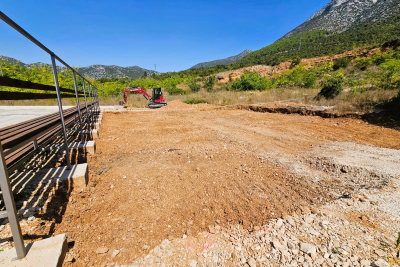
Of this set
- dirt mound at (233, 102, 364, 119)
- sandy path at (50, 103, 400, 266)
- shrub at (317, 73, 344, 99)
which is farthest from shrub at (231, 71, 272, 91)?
sandy path at (50, 103, 400, 266)

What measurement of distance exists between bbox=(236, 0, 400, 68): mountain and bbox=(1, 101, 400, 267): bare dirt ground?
3995 centimetres

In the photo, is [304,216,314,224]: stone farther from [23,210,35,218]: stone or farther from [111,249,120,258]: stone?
[23,210,35,218]: stone

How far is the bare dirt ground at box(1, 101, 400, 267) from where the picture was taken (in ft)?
5.26

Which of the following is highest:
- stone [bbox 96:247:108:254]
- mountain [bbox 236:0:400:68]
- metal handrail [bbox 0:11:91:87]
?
mountain [bbox 236:0:400:68]

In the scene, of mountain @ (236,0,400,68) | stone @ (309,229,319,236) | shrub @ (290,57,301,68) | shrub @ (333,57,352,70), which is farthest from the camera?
shrub @ (290,57,301,68)

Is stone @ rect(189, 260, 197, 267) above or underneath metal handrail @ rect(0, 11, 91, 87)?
underneath

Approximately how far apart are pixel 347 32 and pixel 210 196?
64.1 m

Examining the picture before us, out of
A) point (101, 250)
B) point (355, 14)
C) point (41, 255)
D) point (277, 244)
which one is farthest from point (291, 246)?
point (355, 14)

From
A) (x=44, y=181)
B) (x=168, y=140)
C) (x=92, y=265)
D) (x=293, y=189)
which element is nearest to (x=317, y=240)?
(x=293, y=189)

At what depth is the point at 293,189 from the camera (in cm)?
262

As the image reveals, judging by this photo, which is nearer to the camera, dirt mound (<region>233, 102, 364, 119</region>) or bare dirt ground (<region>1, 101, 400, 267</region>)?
bare dirt ground (<region>1, 101, 400, 267</region>)

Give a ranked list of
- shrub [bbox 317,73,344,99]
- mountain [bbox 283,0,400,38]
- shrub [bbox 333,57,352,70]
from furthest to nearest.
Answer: mountain [bbox 283,0,400,38] → shrub [bbox 333,57,352,70] → shrub [bbox 317,73,344,99]

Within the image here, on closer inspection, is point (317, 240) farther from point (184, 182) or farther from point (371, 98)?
point (371, 98)

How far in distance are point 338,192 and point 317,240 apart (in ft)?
3.98
